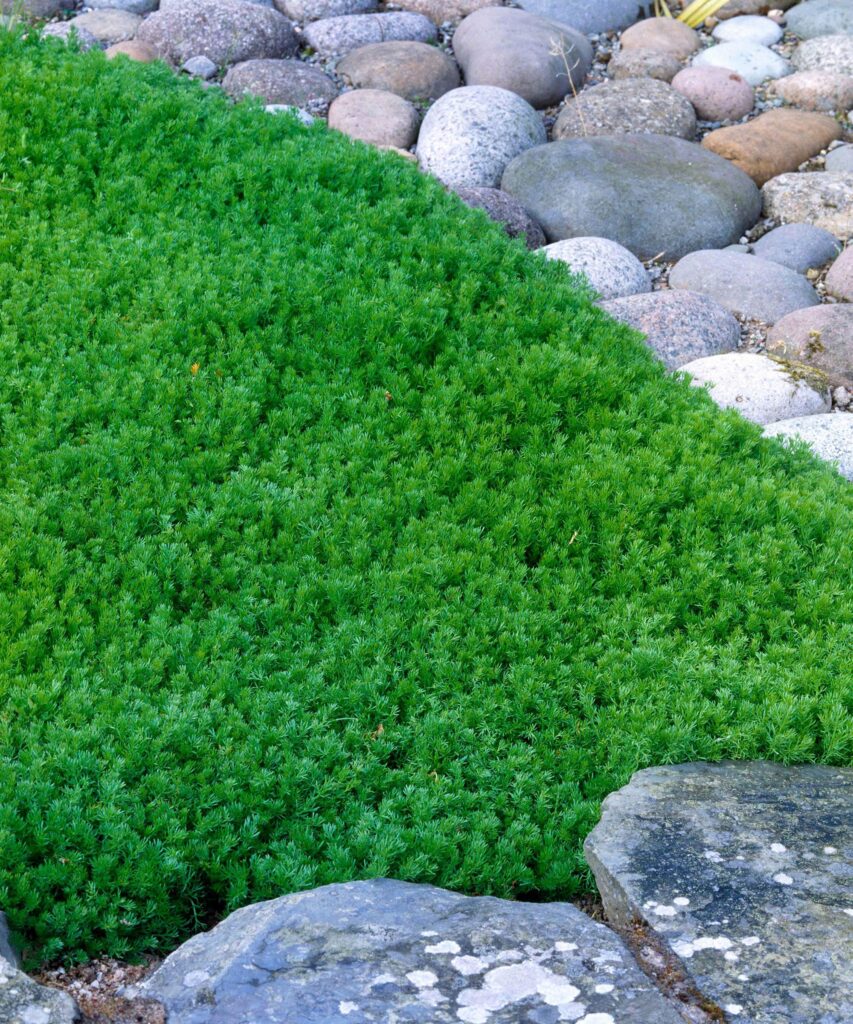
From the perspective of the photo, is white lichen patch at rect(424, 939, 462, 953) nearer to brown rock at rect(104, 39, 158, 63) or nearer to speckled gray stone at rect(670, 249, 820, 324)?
speckled gray stone at rect(670, 249, 820, 324)

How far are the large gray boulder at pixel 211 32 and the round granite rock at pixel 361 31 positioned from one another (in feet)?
1.53

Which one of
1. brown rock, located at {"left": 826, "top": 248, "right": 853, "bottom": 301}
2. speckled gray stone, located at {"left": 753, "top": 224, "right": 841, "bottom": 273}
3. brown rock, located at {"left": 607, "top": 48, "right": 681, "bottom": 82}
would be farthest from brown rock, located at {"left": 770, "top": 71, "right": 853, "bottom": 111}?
brown rock, located at {"left": 826, "top": 248, "right": 853, "bottom": 301}

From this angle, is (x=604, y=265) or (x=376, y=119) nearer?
(x=604, y=265)

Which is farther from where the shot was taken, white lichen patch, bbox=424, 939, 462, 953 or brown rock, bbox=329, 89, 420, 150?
brown rock, bbox=329, 89, 420, 150

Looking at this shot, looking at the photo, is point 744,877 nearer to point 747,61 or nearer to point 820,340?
point 820,340

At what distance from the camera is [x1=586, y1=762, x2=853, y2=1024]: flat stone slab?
2707 millimetres

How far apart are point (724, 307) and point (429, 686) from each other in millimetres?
4346

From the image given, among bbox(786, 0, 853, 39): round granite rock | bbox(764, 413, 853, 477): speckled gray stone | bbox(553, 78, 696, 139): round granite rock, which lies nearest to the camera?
bbox(764, 413, 853, 477): speckled gray stone

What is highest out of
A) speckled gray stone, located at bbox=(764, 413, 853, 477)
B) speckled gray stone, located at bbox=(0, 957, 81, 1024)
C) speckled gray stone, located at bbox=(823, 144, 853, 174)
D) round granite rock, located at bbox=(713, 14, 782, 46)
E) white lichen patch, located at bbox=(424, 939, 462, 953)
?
round granite rock, located at bbox=(713, 14, 782, 46)

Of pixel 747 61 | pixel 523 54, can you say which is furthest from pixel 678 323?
pixel 747 61

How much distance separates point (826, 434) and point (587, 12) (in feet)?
22.4

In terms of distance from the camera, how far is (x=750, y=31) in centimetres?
1096

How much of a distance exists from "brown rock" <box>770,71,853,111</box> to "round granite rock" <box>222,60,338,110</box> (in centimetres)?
416

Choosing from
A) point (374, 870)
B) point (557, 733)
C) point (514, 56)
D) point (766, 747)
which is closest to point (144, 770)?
point (374, 870)
